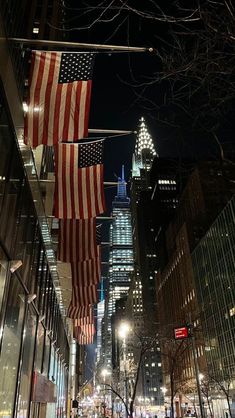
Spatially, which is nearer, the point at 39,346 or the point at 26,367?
the point at 26,367

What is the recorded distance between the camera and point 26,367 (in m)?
12.1

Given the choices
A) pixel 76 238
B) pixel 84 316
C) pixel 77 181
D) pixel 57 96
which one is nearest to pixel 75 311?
pixel 84 316

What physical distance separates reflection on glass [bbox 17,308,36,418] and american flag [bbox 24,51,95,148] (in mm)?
6386

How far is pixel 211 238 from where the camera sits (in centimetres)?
6894

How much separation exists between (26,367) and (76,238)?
627 cm

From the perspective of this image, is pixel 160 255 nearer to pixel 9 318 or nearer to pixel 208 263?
pixel 208 263

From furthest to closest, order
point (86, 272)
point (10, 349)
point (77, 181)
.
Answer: point (86, 272) → point (77, 181) → point (10, 349)

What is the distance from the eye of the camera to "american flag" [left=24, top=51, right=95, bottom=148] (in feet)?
29.3

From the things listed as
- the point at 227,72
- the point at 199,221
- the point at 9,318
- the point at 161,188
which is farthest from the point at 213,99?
the point at 161,188

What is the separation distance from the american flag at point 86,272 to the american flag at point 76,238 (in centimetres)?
150

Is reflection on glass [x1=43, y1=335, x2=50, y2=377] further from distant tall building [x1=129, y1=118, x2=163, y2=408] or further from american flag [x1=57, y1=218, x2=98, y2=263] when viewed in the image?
distant tall building [x1=129, y1=118, x2=163, y2=408]

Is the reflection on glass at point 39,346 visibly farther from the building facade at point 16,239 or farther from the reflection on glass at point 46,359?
the reflection on glass at point 46,359

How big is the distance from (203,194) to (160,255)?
52.5 metres

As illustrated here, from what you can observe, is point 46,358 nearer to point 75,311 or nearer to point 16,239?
point 75,311
